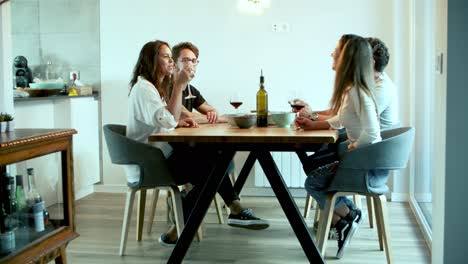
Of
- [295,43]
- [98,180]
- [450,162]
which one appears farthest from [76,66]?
[450,162]

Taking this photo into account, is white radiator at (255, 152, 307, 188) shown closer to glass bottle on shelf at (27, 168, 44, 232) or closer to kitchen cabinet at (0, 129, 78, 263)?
kitchen cabinet at (0, 129, 78, 263)

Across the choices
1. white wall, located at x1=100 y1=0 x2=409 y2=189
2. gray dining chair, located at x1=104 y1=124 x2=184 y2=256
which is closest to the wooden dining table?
gray dining chair, located at x1=104 y1=124 x2=184 y2=256

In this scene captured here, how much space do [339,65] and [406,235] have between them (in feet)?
4.65

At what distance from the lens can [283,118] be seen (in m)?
3.58

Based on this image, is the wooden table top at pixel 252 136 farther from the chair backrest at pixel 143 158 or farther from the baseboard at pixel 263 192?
the baseboard at pixel 263 192

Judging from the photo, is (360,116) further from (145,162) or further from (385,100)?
(145,162)

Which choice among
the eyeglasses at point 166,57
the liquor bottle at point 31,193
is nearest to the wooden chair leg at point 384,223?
the eyeglasses at point 166,57

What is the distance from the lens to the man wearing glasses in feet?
13.7

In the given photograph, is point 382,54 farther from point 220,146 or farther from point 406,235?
point 220,146

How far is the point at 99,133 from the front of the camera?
18.7 feet

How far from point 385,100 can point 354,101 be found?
757 mm

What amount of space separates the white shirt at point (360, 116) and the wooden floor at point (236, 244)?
781 mm

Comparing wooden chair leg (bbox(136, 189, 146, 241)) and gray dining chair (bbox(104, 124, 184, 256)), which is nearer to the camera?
gray dining chair (bbox(104, 124, 184, 256))

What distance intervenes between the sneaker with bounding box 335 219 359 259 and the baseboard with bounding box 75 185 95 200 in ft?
8.69
